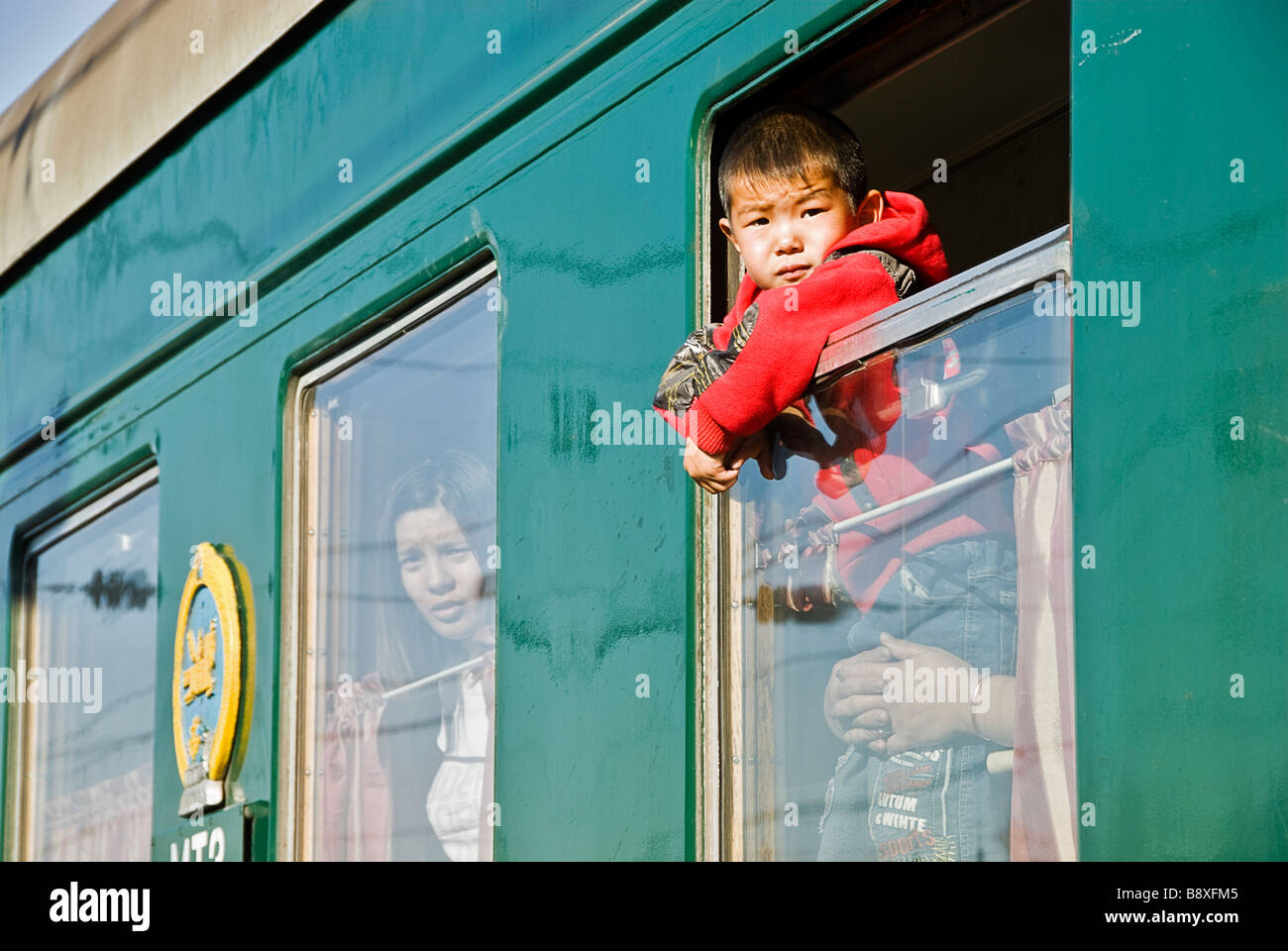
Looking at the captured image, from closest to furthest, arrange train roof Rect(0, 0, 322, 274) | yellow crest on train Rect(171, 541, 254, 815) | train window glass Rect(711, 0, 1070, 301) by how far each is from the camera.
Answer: train window glass Rect(711, 0, 1070, 301) → yellow crest on train Rect(171, 541, 254, 815) → train roof Rect(0, 0, 322, 274)

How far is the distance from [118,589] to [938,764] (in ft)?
7.31

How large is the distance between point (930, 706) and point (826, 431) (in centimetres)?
34

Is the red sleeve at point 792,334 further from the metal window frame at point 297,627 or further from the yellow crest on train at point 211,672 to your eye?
the yellow crest on train at point 211,672

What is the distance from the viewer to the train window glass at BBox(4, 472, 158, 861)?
3721mm

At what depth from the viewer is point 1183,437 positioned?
1733mm

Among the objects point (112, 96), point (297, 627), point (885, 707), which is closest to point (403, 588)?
point (297, 627)

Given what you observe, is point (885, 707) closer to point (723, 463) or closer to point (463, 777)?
point (723, 463)

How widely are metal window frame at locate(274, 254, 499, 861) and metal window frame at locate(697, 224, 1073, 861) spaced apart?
0.92 metres

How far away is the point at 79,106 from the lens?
397 cm

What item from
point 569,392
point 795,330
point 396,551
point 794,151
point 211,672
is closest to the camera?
point 795,330

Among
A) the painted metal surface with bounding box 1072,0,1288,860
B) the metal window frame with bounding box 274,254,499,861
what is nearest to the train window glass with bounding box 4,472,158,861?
the metal window frame with bounding box 274,254,499,861

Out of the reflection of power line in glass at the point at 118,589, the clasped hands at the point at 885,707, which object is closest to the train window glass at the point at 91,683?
the reflection of power line in glass at the point at 118,589

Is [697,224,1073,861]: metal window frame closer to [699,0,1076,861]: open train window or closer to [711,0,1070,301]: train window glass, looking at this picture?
[699,0,1076,861]: open train window

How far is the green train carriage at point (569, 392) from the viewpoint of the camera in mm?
1743
